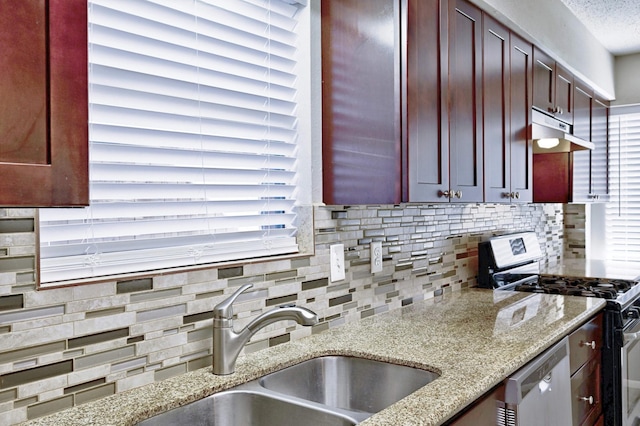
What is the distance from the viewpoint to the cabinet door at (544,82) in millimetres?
2785

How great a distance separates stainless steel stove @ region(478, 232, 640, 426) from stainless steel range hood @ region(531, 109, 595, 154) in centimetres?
54

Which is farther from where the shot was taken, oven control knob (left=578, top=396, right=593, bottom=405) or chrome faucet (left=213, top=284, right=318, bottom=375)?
oven control knob (left=578, top=396, right=593, bottom=405)

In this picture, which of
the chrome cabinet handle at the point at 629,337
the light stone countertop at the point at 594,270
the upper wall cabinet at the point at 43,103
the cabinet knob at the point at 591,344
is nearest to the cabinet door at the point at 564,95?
the light stone countertop at the point at 594,270

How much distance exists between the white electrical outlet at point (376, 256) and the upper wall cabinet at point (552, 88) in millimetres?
1292

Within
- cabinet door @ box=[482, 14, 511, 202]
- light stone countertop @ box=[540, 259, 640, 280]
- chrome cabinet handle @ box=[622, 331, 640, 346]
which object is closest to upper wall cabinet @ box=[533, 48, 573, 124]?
cabinet door @ box=[482, 14, 511, 202]

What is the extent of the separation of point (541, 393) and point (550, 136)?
155 cm

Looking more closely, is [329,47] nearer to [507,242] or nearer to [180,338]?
[180,338]

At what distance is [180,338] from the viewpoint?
1.39 m

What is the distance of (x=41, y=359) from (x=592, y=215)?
4.53m

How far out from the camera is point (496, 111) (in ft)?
7.61

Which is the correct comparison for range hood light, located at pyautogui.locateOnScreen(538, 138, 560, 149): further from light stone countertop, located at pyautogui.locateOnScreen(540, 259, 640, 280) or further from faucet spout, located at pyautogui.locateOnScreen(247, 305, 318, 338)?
faucet spout, located at pyautogui.locateOnScreen(247, 305, 318, 338)

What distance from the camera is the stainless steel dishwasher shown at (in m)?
1.42

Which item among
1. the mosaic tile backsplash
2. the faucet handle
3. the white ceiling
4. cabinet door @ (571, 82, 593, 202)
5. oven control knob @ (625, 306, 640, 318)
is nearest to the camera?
the mosaic tile backsplash

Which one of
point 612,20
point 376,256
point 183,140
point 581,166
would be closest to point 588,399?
point 376,256
